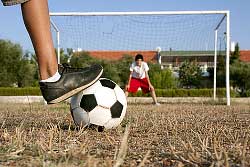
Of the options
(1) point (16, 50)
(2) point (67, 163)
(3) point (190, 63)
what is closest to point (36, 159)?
(2) point (67, 163)

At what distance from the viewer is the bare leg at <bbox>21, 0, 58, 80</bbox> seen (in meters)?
2.67

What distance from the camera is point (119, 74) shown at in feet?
88.0

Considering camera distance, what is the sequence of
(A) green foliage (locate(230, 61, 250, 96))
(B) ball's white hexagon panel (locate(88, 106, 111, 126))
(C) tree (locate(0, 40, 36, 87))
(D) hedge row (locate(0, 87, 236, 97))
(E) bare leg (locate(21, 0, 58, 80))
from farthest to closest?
(A) green foliage (locate(230, 61, 250, 96)), (C) tree (locate(0, 40, 36, 87)), (D) hedge row (locate(0, 87, 236, 97)), (B) ball's white hexagon panel (locate(88, 106, 111, 126)), (E) bare leg (locate(21, 0, 58, 80))

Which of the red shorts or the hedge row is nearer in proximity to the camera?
the red shorts

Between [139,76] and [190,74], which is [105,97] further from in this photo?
[190,74]

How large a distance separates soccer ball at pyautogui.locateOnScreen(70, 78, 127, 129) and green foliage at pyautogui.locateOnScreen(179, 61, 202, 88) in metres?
27.4

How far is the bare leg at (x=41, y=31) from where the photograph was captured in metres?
2.67

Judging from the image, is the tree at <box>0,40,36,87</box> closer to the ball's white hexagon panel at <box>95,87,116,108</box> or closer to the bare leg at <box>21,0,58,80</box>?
the ball's white hexagon panel at <box>95,87,116,108</box>

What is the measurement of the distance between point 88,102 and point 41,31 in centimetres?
89

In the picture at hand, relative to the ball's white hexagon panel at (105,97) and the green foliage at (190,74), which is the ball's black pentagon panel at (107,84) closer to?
the ball's white hexagon panel at (105,97)

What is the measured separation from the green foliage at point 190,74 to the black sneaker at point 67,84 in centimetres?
2797

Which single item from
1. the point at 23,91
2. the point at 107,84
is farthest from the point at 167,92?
the point at 107,84

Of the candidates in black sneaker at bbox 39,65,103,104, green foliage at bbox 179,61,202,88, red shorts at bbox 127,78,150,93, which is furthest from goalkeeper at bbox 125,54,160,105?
green foliage at bbox 179,61,202,88

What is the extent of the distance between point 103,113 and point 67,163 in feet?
5.80
